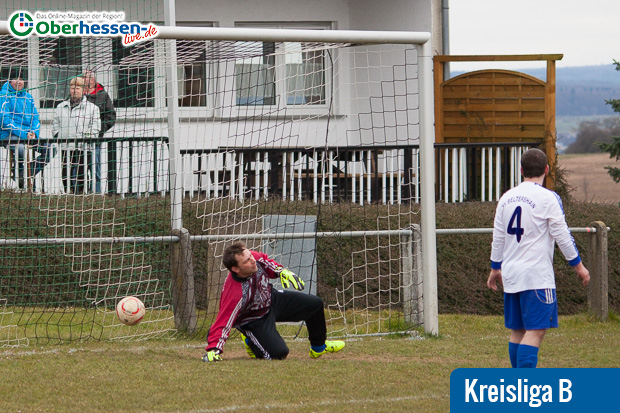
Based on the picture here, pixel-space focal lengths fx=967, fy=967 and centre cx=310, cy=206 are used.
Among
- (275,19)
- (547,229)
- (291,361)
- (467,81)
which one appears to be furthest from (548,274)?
(275,19)

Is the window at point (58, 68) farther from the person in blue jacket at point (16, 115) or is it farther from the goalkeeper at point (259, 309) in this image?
the goalkeeper at point (259, 309)

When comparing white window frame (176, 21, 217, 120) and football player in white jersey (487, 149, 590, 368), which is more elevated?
white window frame (176, 21, 217, 120)

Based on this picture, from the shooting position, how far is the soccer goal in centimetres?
1009

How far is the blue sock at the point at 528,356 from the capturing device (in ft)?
22.9

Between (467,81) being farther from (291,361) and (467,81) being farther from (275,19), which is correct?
(291,361)

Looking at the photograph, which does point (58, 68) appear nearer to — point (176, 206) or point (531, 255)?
point (176, 206)

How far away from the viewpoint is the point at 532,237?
705 centimetres

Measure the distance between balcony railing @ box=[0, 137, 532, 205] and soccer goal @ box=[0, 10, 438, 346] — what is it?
54 millimetres

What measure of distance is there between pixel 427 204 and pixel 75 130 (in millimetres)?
5114

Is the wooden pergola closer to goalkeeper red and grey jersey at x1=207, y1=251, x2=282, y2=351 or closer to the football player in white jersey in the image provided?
goalkeeper red and grey jersey at x1=207, y1=251, x2=282, y2=351

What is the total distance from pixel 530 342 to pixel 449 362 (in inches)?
60.1

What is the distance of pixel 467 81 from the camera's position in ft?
58.3

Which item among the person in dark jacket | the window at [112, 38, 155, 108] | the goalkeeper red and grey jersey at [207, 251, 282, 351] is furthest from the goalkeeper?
the person in dark jacket

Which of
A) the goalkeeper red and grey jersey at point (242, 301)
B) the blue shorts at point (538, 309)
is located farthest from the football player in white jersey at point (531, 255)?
the goalkeeper red and grey jersey at point (242, 301)
